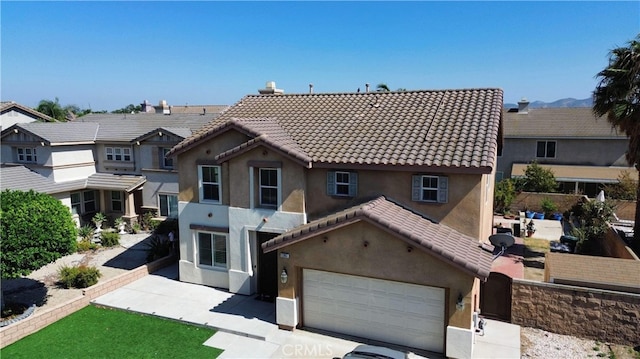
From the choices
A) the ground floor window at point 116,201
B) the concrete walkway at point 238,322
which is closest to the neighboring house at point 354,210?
the concrete walkway at point 238,322

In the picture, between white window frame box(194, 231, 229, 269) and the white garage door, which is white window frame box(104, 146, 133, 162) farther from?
the white garage door

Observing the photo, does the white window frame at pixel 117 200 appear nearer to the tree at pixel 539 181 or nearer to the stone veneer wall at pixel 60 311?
the stone veneer wall at pixel 60 311

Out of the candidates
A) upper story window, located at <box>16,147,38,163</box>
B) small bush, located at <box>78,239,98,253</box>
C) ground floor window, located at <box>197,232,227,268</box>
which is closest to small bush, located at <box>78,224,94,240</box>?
small bush, located at <box>78,239,98,253</box>

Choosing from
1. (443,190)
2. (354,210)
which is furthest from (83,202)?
(443,190)

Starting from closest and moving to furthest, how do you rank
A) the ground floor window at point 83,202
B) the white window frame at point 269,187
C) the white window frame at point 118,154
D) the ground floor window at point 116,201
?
the white window frame at point 269,187 < the ground floor window at point 83,202 < the ground floor window at point 116,201 < the white window frame at point 118,154

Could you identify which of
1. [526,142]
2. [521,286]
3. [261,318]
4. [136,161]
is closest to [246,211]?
[261,318]

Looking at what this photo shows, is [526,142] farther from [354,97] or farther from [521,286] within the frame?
[521,286]

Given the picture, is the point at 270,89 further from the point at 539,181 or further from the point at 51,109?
the point at 51,109
